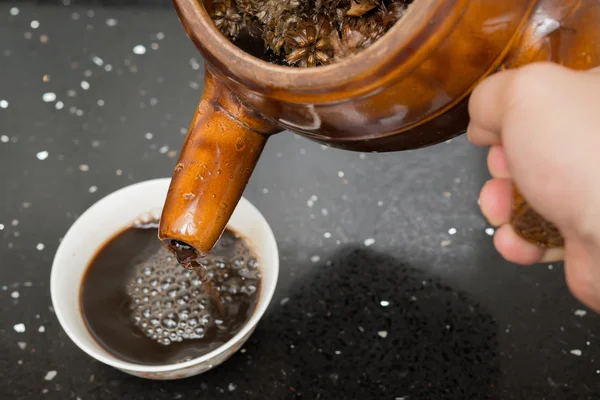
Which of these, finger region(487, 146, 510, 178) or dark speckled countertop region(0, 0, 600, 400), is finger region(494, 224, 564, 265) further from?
dark speckled countertop region(0, 0, 600, 400)

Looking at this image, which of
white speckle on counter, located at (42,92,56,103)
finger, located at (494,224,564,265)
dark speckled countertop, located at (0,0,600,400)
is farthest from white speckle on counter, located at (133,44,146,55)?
finger, located at (494,224,564,265)

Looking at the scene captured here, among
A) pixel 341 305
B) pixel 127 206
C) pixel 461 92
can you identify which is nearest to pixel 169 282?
pixel 127 206

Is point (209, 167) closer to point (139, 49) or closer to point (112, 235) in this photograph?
point (112, 235)

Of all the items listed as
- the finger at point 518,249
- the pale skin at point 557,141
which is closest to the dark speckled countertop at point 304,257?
the finger at point 518,249

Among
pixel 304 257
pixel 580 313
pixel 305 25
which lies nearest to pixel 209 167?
pixel 305 25

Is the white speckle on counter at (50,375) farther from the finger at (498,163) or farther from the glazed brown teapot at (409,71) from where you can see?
the finger at (498,163)
